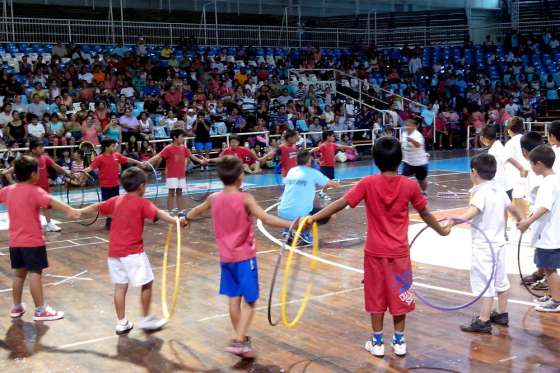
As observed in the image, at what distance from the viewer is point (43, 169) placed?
12117 millimetres

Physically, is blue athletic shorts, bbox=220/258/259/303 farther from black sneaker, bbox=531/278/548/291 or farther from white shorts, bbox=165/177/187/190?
white shorts, bbox=165/177/187/190

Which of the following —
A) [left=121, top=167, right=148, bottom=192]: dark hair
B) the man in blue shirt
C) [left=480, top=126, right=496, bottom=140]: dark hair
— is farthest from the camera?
the man in blue shirt

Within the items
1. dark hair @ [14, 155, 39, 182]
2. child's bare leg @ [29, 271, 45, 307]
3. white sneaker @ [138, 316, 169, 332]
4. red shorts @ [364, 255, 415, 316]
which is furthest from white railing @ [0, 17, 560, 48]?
red shorts @ [364, 255, 415, 316]

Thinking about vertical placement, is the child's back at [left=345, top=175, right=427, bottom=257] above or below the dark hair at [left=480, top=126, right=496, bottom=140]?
below

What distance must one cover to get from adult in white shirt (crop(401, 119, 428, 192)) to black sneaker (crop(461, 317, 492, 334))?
26.8 feet

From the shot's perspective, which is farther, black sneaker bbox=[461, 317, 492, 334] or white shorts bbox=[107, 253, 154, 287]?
white shorts bbox=[107, 253, 154, 287]

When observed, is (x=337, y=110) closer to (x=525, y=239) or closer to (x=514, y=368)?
(x=525, y=239)

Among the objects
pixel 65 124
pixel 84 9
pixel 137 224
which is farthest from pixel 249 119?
pixel 137 224

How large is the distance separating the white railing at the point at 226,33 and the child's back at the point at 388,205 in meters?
22.6

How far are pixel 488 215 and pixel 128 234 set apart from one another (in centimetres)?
335

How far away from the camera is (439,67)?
1334 inches

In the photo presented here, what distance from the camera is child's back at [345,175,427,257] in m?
6.07

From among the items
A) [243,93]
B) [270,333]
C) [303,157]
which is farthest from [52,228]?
[243,93]

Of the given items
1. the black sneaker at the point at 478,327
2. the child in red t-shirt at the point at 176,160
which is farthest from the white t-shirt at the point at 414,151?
the black sneaker at the point at 478,327
